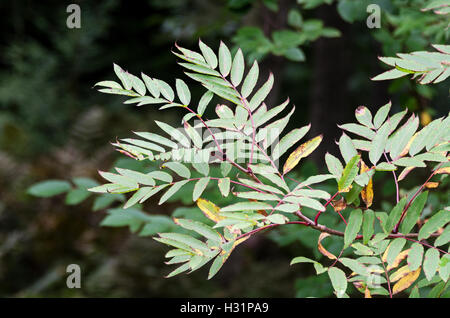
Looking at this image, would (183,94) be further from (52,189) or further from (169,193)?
(52,189)

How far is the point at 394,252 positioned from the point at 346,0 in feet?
3.51

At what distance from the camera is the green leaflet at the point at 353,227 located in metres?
0.71

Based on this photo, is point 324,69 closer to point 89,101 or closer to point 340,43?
point 340,43

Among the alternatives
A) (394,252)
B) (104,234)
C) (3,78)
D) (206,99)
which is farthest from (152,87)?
(3,78)

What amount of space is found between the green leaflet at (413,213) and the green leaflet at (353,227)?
0.26ft

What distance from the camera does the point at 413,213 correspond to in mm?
752

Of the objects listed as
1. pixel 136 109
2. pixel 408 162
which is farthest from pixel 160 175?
pixel 136 109

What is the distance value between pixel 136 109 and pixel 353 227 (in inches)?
244

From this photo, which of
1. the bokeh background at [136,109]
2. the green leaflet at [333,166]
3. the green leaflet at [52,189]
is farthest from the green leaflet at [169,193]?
the green leaflet at [52,189]

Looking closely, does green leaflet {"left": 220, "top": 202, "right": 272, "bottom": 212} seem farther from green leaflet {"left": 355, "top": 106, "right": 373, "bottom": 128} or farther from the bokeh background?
the bokeh background

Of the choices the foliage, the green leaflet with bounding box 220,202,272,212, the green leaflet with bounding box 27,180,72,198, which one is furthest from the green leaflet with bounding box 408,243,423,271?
the green leaflet with bounding box 27,180,72,198

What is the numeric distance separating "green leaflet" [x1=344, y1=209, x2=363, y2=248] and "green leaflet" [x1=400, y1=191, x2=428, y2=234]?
0.08m

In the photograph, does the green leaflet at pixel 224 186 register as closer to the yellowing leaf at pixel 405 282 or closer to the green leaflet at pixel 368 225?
the green leaflet at pixel 368 225

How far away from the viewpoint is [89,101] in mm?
5988
